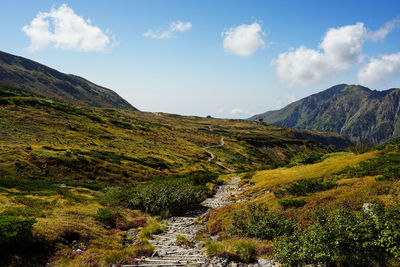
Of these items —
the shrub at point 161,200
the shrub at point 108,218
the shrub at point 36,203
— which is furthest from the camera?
the shrub at point 161,200

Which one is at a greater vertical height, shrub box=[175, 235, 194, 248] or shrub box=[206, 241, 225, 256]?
shrub box=[206, 241, 225, 256]

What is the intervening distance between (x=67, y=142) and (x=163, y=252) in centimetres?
7822

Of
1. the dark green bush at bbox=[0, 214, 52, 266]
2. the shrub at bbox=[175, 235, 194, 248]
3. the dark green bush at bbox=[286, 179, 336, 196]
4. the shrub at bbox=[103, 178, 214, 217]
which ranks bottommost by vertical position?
the shrub at bbox=[103, 178, 214, 217]

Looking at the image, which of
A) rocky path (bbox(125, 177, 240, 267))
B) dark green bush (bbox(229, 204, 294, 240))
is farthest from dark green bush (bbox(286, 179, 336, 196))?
rocky path (bbox(125, 177, 240, 267))

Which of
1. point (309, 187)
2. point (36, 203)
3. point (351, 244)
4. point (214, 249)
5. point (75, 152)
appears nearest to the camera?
point (351, 244)

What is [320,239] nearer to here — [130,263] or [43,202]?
[130,263]

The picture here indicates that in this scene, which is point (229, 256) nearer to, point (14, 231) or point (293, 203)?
point (293, 203)

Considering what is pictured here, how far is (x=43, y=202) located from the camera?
22.5 m

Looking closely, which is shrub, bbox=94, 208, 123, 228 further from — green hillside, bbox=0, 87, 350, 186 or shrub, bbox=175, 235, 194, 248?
green hillside, bbox=0, 87, 350, 186

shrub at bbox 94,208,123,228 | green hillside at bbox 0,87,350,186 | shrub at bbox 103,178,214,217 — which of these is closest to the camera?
shrub at bbox 94,208,123,228

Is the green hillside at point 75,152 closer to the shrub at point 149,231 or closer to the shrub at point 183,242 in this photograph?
the shrub at point 149,231

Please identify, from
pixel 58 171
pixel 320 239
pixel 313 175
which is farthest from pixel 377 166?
pixel 58 171

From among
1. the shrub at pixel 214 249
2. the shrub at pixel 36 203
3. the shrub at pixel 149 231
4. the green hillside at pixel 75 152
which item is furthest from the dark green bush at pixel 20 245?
the green hillside at pixel 75 152

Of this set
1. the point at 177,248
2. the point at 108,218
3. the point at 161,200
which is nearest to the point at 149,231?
the point at 177,248
